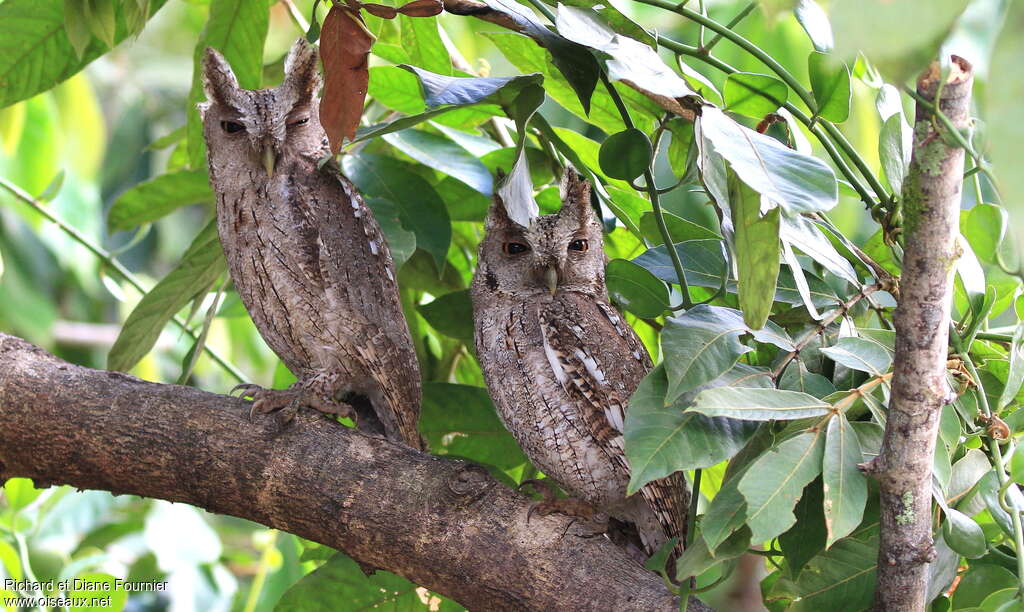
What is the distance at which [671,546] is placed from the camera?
3.82ft

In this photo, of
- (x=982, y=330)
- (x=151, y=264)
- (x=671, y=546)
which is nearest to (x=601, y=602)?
(x=671, y=546)

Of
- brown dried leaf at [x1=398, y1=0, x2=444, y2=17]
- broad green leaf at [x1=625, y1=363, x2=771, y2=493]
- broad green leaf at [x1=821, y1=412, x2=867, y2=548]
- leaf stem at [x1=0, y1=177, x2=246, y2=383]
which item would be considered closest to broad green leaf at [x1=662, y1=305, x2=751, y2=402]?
broad green leaf at [x1=625, y1=363, x2=771, y2=493]

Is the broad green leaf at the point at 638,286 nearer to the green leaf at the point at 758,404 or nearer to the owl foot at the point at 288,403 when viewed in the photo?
the green leaf at the point at 758,404

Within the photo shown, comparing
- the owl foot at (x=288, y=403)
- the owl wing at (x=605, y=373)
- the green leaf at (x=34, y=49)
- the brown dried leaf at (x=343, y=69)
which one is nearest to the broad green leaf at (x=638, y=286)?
the owl wing at (x=605, y=373)

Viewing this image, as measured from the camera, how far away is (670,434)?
1010 mm

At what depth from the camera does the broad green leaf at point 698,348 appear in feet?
3.29

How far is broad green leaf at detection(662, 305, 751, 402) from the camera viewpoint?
1.00m

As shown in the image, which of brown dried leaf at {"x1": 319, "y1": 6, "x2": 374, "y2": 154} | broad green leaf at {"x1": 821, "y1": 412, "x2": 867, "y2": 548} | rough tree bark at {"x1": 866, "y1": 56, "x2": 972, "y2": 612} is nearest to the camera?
rough tree bark at {"x1": 866, "y1": 56, "x2": 972, "y2": 612}

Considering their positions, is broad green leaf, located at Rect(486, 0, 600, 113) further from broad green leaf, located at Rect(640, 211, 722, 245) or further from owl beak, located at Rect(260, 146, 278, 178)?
owl beak, located at Rect(260, 146, 278, 178)

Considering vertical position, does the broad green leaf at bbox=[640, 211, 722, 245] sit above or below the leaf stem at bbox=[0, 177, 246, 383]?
below

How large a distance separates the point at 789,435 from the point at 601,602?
346mm

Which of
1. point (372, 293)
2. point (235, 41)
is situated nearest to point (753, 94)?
point (372, 293)

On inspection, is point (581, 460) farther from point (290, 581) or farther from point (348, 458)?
point (290, 581)

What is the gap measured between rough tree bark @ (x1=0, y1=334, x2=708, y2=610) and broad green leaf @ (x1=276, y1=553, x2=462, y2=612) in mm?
183
